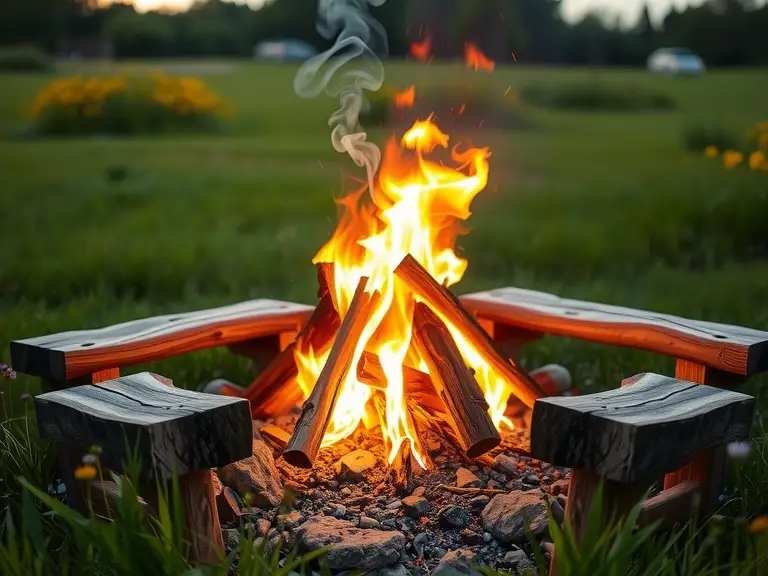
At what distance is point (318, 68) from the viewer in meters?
3.64

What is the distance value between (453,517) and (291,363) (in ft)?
2.96

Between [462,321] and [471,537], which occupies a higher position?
[462,321]

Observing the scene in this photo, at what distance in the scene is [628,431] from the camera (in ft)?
7.03

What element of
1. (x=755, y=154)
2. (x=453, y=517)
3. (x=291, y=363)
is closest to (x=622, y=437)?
(x=453, y=517)

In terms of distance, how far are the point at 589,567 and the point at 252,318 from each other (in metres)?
1.90

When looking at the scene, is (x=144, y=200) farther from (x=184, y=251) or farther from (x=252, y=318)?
(x=252, y=318)

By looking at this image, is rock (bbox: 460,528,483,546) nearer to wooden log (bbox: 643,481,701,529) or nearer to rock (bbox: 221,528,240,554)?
wooden log (bbox: 643,481,701,529)

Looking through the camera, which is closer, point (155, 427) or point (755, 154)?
point (155, 427)

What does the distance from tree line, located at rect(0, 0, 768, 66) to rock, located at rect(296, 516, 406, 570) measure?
1.78 meters

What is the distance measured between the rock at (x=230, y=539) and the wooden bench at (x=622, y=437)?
92 cm

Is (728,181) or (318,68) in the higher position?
(318,68)

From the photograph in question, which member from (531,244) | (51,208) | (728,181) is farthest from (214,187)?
(728,181)

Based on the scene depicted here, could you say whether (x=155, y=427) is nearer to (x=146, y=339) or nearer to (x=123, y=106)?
(x=146, y=339)

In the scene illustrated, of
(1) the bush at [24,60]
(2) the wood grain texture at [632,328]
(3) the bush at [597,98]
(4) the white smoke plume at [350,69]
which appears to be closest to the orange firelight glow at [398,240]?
(4) the white smoke plume at [350,69]
